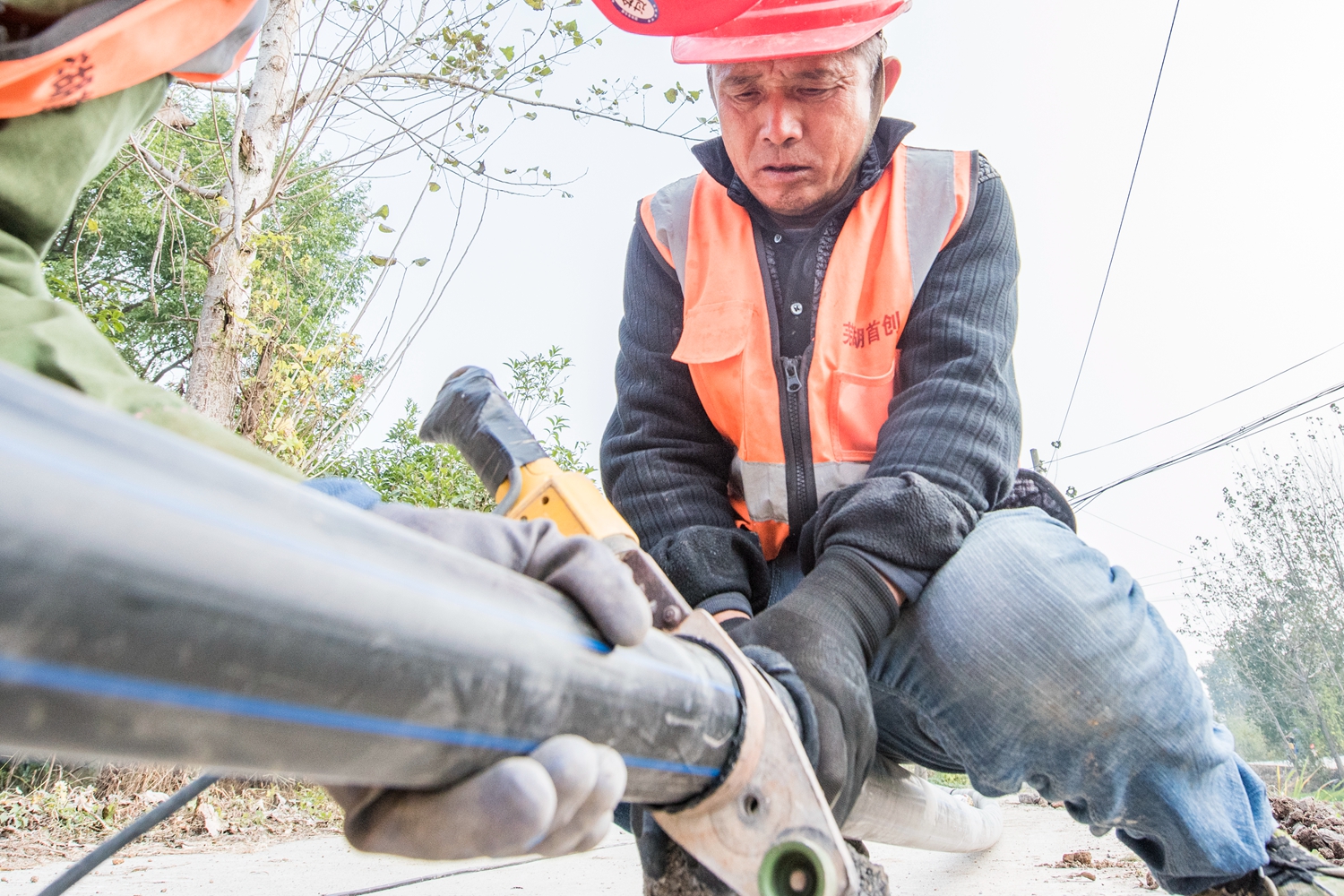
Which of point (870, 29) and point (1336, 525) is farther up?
point (870, 29)

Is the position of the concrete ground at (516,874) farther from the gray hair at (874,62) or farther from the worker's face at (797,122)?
the gray hair at (874,62)

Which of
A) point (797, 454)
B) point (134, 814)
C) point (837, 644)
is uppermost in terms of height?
point (797, 454)

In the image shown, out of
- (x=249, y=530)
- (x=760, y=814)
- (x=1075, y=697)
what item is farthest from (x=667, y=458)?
(x=249, y=530)

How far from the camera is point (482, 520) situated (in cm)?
82

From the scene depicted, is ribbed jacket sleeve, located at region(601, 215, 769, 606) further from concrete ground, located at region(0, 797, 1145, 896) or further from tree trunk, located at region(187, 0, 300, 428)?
tree trunk, located at region(187, 0, 300, 428)

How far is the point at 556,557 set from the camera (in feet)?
2.57

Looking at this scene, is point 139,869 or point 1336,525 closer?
point 139,869

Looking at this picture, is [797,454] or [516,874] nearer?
[797,454]

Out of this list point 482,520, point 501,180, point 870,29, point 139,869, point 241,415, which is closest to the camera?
point 482,520

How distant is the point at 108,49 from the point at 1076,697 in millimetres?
1469

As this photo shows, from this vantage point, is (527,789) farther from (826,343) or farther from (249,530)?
(826,343)

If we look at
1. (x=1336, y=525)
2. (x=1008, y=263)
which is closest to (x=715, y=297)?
(x=1008, y=263)

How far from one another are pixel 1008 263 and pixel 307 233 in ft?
49.3

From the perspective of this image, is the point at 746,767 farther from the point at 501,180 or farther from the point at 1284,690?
the point at 1284,690
